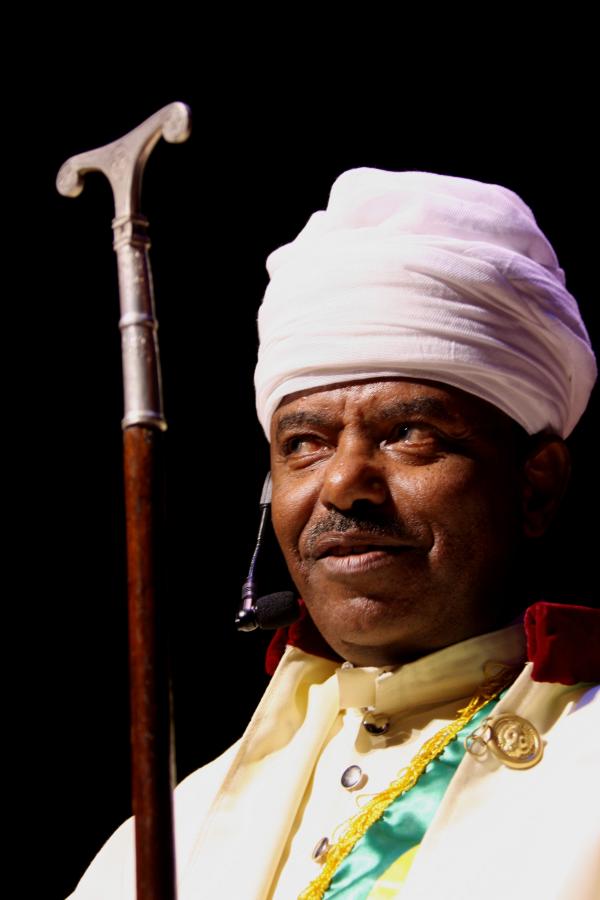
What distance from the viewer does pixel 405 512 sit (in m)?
2.07

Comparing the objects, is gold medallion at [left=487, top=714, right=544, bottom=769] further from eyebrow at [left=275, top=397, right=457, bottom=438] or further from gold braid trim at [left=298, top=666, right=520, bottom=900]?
eyebrow at [left=275, top=397, right=457, bottom=438]

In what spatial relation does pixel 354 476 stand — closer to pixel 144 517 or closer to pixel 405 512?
pixel 405 512

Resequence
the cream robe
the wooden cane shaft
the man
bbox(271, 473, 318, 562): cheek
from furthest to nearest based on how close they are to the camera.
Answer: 1. bbox(271, 473, 318, 562): cheek
2. the man
3. the cream robe
4. the wooden cane shaft

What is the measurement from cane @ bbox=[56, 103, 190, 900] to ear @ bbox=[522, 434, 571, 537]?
989 mm

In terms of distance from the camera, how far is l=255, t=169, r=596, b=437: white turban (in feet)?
7.00

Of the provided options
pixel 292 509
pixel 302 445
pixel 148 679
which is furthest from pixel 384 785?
pixel 148 679

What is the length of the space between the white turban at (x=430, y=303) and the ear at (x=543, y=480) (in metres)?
0.04

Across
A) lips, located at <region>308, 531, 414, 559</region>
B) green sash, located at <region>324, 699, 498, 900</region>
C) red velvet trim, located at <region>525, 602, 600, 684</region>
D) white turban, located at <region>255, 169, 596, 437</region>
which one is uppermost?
white turban, located at <region>255, 169, 596, 437</region>

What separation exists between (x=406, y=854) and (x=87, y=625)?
4.12 ft

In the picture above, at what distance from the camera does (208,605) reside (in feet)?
9.79

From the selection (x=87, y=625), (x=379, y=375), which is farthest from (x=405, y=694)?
(x=87, y=625)

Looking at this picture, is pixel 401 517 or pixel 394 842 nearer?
pixel 394 842

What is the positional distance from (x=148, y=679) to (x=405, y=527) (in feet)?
2.49

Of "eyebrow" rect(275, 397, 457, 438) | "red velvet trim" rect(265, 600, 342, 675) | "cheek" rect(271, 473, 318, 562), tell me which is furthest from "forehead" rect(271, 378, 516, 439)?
"red velvet trim" rect(265, 600, 342, 675)
